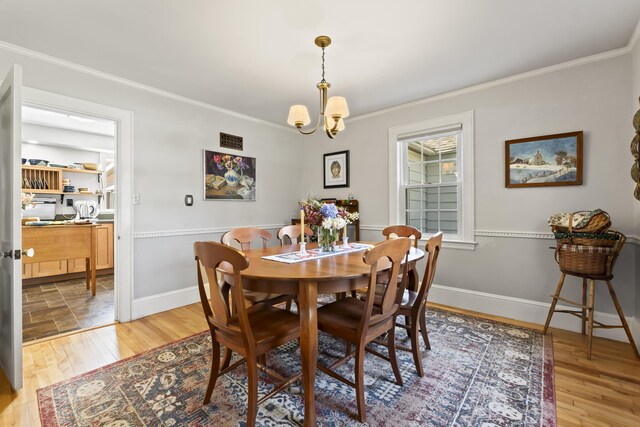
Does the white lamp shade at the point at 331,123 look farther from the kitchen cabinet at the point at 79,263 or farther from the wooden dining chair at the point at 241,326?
the kitchen cabinet at the point at 79,263

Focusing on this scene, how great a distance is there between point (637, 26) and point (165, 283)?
Result: 15.8 feet

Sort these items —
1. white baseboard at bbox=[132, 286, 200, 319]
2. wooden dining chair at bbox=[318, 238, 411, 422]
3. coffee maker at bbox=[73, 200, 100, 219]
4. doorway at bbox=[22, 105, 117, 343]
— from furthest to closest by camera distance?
1. coffee maker at bbox=[73, 200, 100, 219]
2. doorway at bbox=[22, 105, 117, 343]
3. white baseboard at bbox=[132, 286, 200, 319]
4. wooden dining chair at bbox=[318, 238, 411, 422]

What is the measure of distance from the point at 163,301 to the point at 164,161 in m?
1.59

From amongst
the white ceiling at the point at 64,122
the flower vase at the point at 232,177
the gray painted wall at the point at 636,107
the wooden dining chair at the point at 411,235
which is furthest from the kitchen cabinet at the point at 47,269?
the gray painted wall at the point at 636,107

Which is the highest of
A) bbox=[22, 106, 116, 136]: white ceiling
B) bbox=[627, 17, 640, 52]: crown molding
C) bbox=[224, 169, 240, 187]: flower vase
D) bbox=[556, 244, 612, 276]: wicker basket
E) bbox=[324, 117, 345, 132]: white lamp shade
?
bbox=[22, 106, 116, 136]: white ceiling

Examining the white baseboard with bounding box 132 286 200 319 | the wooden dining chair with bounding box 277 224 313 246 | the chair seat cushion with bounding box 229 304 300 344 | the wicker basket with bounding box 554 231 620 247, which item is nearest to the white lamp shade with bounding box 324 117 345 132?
the wooden dining chair with bounding box 277 224 313 246

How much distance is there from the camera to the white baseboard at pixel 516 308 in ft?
8.41

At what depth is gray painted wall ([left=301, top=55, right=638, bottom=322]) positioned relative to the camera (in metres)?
2.52

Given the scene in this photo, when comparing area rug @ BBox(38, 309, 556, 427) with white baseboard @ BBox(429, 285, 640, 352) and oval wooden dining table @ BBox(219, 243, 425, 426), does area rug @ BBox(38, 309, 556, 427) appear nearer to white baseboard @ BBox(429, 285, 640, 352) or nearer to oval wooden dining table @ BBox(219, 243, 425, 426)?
oval wooden dining table @ BBox(219, 243, 425, 426)

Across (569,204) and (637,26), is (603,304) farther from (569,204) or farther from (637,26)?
(637,26)

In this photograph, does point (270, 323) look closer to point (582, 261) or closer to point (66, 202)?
point (582, 261)

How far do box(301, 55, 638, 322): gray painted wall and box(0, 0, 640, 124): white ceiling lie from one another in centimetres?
24

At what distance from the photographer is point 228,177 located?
3977 millimetres

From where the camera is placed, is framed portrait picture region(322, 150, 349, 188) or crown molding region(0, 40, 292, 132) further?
framed portrait picture region(322, 150, 349, 188)
